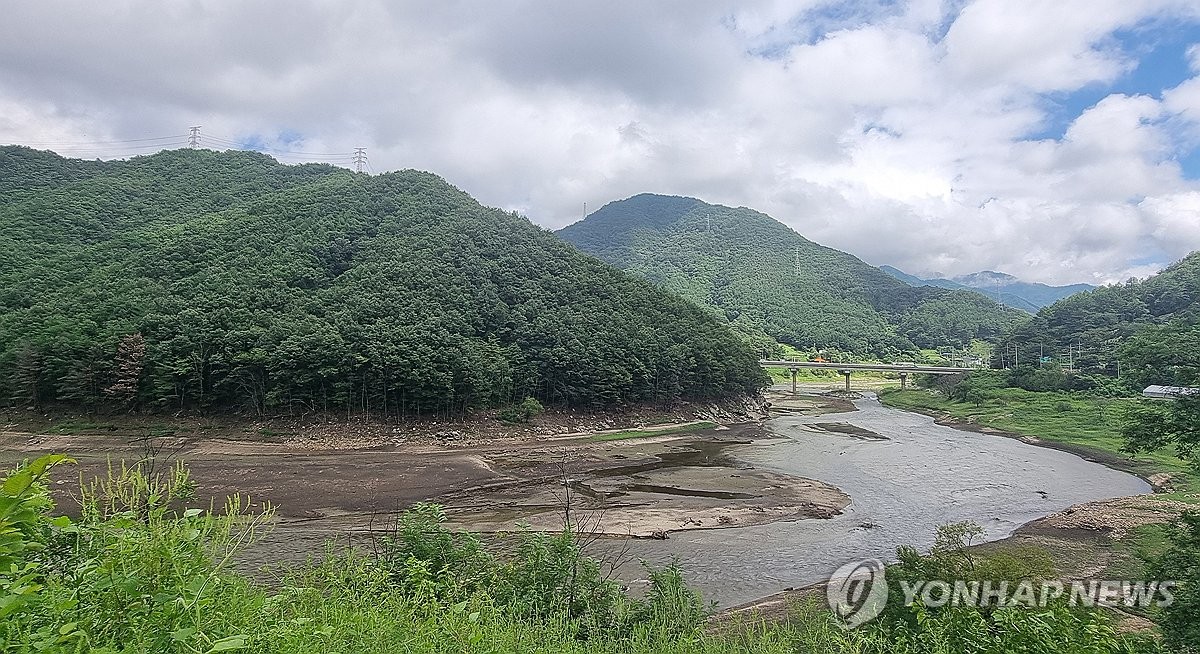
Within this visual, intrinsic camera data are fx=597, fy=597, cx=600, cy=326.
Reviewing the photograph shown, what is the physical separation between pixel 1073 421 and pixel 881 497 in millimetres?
36317

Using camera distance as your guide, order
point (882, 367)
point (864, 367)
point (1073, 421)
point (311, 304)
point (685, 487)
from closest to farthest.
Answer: point (685, 487) < point (1073, 421) < point (311, 304) < point (882, 367) < point (864, 367)

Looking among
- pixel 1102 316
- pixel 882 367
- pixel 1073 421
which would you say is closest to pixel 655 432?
pixel 1073 421

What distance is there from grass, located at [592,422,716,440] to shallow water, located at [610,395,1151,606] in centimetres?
784

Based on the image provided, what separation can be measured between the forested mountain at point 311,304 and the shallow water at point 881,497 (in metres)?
20.2

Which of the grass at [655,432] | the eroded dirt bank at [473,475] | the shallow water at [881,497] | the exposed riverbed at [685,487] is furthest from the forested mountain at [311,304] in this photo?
the shallow water at [881,497]

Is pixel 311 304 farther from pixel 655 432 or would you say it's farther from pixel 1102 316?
pixel 1102 316

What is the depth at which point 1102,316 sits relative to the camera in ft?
309

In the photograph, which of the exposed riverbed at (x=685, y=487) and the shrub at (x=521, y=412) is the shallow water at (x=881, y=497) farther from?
the shrub at (x=521, y=412)

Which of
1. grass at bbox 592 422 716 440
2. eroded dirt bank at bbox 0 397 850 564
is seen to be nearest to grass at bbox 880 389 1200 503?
eroded dirt bank at bbox 0 397 850 564

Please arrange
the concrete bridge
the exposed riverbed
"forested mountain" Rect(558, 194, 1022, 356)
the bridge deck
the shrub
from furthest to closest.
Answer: "forested mountain" Rect(558, 194, 1022, 356) < the concrete bridge < the bridge deck < the shrub < the exposed riverbed

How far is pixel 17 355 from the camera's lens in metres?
46.8

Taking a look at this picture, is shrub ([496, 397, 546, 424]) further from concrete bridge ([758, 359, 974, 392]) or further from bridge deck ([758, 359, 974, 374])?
bridge deck ([758, 359, 974, 374])

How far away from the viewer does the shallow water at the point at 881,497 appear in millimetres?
20484

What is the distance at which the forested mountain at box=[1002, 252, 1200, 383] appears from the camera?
84.8 metres
